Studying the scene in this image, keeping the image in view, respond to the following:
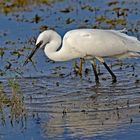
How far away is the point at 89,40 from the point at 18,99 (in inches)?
130

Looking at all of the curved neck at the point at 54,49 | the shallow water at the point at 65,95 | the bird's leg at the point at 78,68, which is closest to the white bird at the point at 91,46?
the curved neck at the point at 54,49

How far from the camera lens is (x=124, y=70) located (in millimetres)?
12625

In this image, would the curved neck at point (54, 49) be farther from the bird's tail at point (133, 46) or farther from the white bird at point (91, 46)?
the bird's tail at point (133, 46)

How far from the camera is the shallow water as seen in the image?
8.52 metres

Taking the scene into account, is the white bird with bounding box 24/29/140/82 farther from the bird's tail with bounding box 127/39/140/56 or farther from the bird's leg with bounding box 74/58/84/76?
the bird's leg with bounding box 74/58/84/76

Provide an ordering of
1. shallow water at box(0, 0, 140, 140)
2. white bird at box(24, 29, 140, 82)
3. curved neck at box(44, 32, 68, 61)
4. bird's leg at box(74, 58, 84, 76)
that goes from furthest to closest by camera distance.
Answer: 1. bird's leg at box(74, 58, 84, 76)
2. white bird at box(24, 29, 140, 82)
3. curved neck at box(44, 32, 68, 61)
4. shallow water at box(0, 0, 140, 140)

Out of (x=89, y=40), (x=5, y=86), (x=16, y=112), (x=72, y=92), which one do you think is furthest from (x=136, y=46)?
(x=16, y=112)

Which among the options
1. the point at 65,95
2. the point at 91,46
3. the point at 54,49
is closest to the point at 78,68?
the point at 91,46

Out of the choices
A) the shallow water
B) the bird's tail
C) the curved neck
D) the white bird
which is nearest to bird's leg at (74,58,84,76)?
the shallow water

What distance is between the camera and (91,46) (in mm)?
11984

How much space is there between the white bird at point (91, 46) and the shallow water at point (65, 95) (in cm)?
41

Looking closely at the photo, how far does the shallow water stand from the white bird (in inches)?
16.0

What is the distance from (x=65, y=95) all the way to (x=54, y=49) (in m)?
1.30

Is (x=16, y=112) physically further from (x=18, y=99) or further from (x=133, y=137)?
(x=133, y=137)
